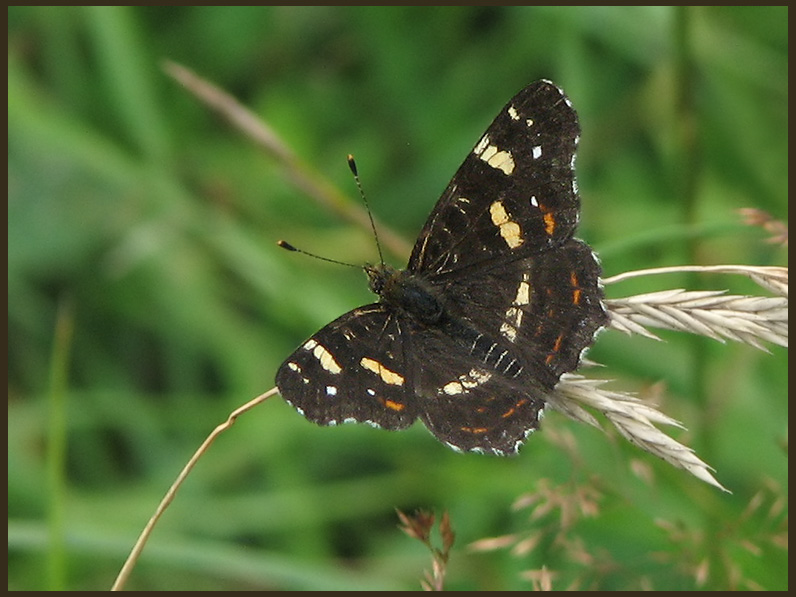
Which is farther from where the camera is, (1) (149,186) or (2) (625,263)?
(1) (149,186)

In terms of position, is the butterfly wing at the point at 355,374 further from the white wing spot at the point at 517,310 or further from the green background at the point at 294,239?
the green background at the point at 294,239

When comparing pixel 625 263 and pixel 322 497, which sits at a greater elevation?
pixel 625 263

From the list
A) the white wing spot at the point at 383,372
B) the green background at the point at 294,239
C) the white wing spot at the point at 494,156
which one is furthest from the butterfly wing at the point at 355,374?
the green background at the point at 294,239

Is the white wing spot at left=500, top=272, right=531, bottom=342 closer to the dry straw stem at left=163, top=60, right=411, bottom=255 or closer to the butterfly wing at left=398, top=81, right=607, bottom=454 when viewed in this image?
the butterfly wing at left=398, top=81, right=607, bottom=454

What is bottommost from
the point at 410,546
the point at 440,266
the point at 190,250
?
the point at 410,546

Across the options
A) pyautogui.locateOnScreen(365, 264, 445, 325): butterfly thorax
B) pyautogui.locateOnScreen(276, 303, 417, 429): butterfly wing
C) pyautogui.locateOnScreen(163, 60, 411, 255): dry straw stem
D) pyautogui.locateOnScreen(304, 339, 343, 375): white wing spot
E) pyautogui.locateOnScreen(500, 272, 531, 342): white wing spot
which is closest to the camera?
pyautogui.locateOnScreen(276, 303, 417, 429): butterfly wing

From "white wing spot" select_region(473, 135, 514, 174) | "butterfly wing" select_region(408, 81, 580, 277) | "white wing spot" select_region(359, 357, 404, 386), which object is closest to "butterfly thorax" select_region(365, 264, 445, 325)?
"butterfly wing" select_region(408, 81, 580, 277)

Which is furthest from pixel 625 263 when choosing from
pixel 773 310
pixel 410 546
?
pixel 773 310

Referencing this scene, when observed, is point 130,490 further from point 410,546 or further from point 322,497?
point 410,546
